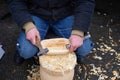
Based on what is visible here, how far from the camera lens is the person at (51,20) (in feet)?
5.72

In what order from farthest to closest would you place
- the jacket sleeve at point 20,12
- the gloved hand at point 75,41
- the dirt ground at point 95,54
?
1. the dirt ground at point 95,54
2. the jacket sleeve at point 20,12
3. the gloved hand at point 75,41

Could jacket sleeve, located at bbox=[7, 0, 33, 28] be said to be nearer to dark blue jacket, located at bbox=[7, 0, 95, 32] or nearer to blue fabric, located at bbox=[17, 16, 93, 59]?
dark blue jacket, located at bbox=[7, 0, 95, 32]

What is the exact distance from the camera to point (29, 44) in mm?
1840

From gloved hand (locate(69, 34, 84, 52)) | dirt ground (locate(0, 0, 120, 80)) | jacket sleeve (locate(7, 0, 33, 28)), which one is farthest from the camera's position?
dirt ground (locate(0, 0, 120, 80))

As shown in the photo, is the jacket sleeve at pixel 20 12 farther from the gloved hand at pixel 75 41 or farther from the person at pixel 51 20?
the gloved hand at pixel 75 41

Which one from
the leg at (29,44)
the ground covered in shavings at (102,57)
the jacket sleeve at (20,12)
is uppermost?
the jacket sleeve at (20,12)

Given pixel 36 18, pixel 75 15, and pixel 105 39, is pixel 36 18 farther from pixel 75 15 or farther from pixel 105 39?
pixel 105 39

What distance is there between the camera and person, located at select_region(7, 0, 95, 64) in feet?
5.72

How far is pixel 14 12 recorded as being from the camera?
1812 mm

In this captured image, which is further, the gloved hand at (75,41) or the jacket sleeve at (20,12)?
the jacket sleeve at (20,12)

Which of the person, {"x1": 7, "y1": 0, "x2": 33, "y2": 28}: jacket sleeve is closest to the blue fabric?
the person

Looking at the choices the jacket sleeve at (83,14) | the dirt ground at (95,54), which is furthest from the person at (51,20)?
the dirt ground at (95,54)

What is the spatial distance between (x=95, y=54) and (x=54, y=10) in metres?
0.54

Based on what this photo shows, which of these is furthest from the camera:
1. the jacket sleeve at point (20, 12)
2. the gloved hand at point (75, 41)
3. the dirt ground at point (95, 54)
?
the dirt ground at point (95, 54)
